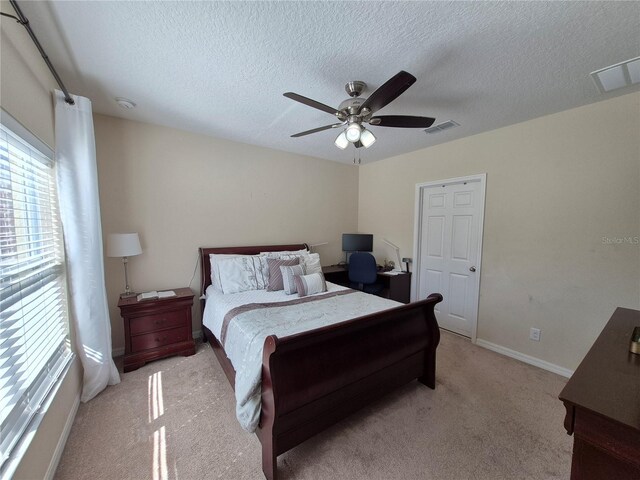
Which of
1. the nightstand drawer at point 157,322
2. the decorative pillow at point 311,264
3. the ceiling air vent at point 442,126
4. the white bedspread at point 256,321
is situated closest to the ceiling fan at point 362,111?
the ceiling air vent at point 442,126

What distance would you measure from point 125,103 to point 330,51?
1.95 m

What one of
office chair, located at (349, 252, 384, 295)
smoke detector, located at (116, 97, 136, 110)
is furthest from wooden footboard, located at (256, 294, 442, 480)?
smoke detector, located at (116, 97, 136, 110)

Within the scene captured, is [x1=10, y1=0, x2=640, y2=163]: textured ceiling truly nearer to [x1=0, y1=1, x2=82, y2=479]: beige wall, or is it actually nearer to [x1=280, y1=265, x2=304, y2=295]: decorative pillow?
[x1=0, y1=1, x2=82, y2=479]: beige wall

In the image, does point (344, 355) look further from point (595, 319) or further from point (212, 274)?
point (595, 319)

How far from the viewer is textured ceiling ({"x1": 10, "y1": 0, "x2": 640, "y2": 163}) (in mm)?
1350

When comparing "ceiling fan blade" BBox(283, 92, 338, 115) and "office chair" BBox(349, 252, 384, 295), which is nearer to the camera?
"ceiling fan blade" BBox(283, 92, 338, 115)

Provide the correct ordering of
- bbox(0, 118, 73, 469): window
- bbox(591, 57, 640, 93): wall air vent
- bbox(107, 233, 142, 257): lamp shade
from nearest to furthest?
1. bbox(0, 118, 73, 469): window
2. bbox(591, 57, 640, 93): wall air vent
3. bbox(107, 233, 142, 257): lamp shade

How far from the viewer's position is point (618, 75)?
72.5 inches

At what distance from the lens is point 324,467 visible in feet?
5.08

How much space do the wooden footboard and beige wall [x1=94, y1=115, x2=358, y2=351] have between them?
216 cm

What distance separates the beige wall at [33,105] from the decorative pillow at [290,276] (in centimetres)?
181

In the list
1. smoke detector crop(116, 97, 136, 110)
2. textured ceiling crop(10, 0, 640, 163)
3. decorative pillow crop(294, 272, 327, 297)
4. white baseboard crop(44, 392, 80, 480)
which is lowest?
white baseboard crop(44, 392, 80, 480)

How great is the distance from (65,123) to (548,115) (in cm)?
427

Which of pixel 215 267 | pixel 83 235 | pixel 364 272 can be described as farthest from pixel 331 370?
pixel 83 235
